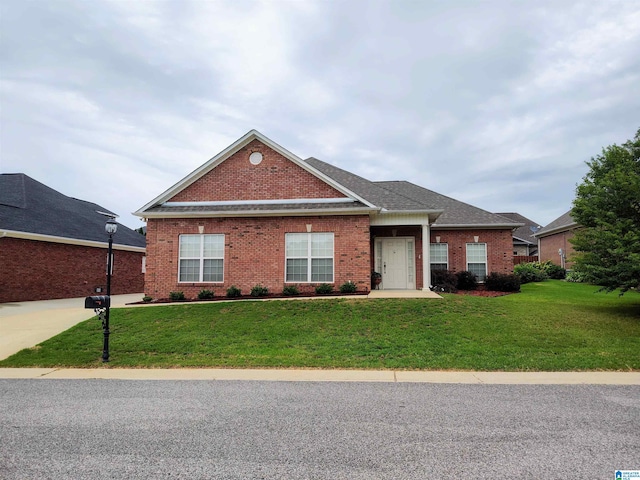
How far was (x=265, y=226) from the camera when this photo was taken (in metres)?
17.0

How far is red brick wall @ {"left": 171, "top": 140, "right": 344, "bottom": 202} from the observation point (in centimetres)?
1744

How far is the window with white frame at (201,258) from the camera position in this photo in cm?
1720

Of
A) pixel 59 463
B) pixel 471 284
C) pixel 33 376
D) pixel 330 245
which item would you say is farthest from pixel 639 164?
pixel 33 376

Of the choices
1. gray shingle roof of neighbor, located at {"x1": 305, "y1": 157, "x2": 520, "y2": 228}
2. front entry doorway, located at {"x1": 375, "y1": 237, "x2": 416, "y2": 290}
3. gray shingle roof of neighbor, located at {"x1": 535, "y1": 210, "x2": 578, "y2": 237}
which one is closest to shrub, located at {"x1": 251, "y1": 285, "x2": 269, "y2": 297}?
front entry doorway, located at {"x1": 375, "y1": 237, "x2": 416, "y2": 290}

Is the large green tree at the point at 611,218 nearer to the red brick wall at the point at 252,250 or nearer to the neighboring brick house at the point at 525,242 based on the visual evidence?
the red brick wall at the point at 252,250

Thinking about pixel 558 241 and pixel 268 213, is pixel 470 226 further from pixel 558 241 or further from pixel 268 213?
pixel 558 241

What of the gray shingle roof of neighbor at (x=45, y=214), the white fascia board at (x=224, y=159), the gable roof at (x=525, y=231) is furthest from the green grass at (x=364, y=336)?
the gable roof at (x=525, y=231)

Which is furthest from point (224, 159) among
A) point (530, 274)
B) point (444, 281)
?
point (530, 274)

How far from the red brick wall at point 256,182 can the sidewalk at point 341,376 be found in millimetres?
10069

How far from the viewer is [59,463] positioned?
416 cm

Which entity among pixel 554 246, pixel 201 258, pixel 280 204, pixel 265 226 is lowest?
pixel 201 258

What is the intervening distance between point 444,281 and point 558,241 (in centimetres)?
1974

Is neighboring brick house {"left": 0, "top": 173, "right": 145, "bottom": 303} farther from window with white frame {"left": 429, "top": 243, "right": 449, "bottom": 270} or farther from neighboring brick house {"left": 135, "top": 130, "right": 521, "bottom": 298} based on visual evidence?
window with white frame {"left": 429, "top": 243, "right": 449, "bottom": 270}

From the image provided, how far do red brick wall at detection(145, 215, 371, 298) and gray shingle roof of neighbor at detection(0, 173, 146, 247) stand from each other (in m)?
8.16
